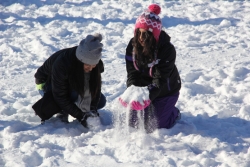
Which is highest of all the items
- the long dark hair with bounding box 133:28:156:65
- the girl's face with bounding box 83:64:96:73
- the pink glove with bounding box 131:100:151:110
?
the long dark hair with bounding box 133:28:156:65

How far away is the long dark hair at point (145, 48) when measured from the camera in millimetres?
3215

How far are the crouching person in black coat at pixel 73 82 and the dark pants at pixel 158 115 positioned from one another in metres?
0.47

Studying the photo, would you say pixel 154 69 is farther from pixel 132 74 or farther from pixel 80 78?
pixel 80 78

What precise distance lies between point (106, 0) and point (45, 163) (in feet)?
17.7

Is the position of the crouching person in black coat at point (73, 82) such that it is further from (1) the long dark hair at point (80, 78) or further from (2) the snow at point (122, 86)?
(2) the snow at point (122, 86)

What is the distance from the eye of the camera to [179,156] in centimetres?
308

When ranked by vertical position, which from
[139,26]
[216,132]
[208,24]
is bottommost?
[216,132]

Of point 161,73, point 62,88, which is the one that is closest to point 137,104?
point 161,73

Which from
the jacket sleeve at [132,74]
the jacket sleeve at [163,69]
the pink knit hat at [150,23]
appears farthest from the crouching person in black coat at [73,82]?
the jacket sleeve at [163,69]

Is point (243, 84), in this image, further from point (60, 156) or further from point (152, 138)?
point (60, 156)

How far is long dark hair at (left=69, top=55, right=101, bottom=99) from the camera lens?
10.7 feet

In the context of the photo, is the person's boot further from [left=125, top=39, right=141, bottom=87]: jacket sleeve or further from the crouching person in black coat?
[left=125, top=39, right=141, bottom=87]: jacket sleeve

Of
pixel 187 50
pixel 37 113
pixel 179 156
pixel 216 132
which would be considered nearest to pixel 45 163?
pixel 37 113

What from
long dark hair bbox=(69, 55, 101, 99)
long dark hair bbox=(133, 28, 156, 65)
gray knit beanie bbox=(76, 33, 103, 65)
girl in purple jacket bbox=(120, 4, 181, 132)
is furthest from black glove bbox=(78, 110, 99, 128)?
long dark hair bbox=(133, 28, 156, 65)
